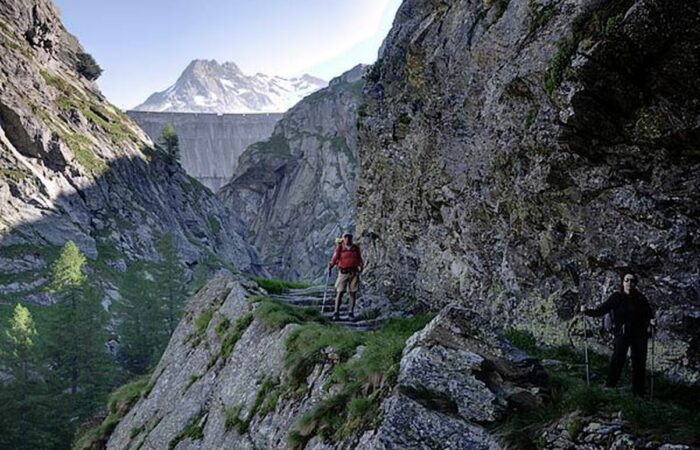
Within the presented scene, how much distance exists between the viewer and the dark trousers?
873 centimetres

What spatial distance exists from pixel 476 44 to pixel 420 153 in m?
4.57


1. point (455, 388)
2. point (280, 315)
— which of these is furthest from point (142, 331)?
point (455, 388)

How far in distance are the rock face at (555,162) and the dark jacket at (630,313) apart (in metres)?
1.57

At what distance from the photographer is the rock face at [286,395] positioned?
7.94 m

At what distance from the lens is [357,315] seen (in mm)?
17938

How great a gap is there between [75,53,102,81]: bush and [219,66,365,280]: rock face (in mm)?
43779

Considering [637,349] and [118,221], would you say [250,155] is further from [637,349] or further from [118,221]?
[637,349]

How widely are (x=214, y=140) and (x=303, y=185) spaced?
67277 mm

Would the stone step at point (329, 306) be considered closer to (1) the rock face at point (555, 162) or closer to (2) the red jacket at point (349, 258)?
(2) the red jacket at point (349, 258)

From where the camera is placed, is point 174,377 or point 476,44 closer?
point 476,44

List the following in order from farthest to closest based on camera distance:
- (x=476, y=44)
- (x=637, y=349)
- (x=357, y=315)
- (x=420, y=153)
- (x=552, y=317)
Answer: (x=420, y=153) → (x=357, y=315) → (x=476, y=44) → (x=552, y=317) → (x=637, y=349)

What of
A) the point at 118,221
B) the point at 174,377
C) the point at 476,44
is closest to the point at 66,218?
the point at 118,221

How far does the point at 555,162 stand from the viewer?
1244 cm

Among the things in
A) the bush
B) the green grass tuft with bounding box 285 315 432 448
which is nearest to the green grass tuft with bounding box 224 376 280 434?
the green grass tuft with bounding box 285 315 432 448
